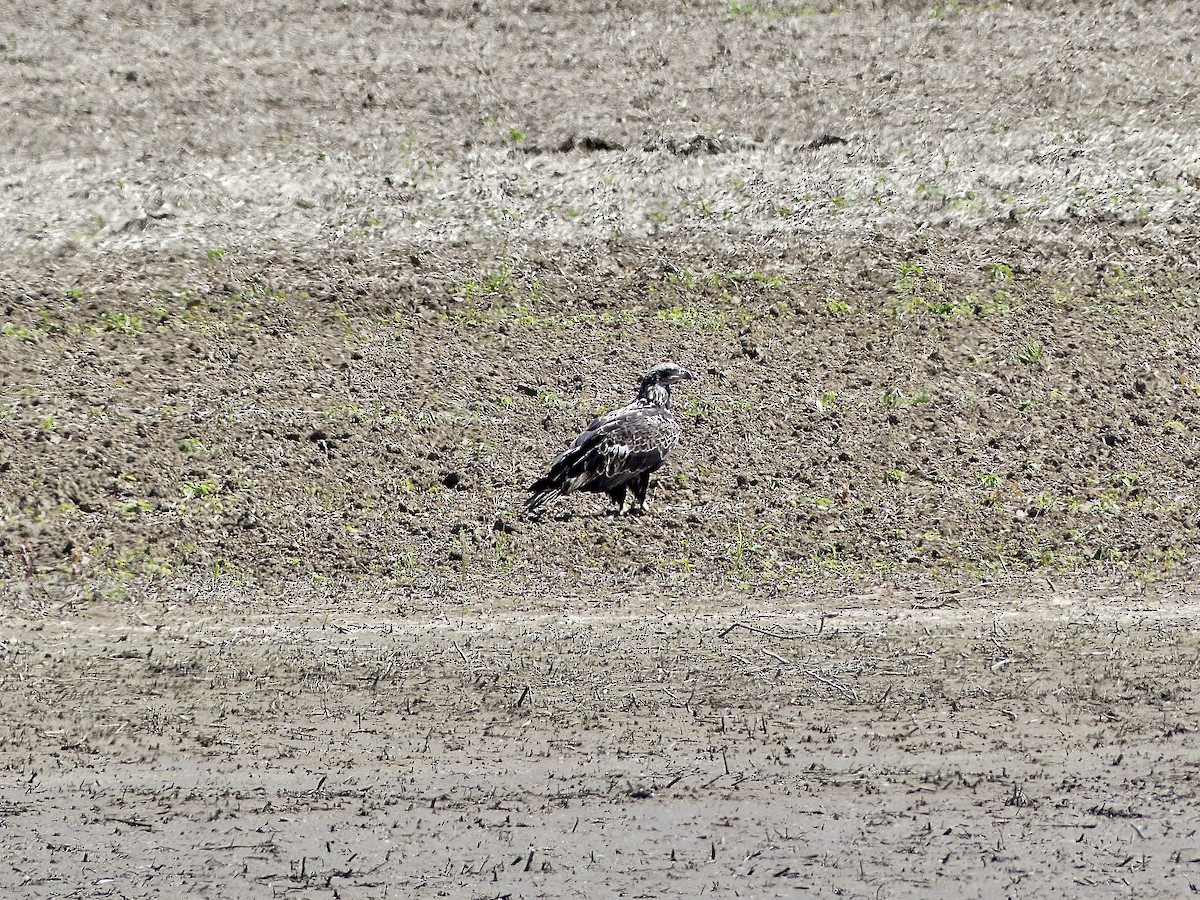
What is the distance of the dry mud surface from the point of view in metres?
6.19

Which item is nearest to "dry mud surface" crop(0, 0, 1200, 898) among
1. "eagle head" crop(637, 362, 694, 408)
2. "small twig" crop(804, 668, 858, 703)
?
"small twig" crop(804, 668, 858, 703)

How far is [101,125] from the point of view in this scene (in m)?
21.4

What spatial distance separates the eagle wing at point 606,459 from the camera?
11672 millimetres

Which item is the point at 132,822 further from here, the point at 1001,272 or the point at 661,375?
the point at 1001,272

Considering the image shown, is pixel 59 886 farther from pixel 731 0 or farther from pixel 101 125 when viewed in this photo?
pixel 731 0

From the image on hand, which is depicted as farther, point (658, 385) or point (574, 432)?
point (574, 432)

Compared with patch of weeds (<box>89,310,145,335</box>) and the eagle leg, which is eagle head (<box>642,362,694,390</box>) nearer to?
the eagle leg

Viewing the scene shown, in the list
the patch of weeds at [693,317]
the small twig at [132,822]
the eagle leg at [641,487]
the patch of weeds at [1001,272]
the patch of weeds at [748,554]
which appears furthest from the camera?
the patch of weeds at [1001,272]

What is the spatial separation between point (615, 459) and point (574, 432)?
198 cm

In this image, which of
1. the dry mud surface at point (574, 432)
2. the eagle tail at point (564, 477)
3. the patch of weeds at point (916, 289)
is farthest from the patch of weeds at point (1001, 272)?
the eagle tail at point (564, 477)

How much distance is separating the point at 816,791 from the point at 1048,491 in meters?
7.04

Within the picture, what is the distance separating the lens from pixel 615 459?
1167 centimetres

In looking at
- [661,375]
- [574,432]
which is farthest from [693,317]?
[661,375]

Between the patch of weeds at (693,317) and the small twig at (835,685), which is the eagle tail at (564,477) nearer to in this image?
the small twig at (835,685)
